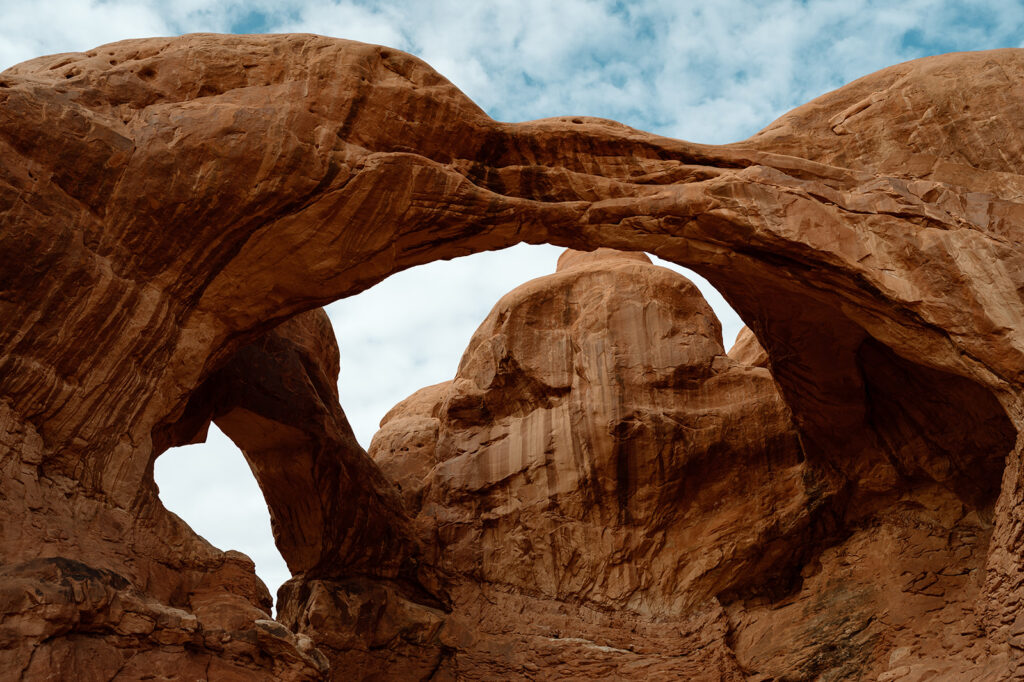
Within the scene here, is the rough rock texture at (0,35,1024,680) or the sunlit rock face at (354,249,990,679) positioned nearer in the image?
the rough rock texture at (0,35,1024,680)

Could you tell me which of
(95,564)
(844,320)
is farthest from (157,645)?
(844,320)

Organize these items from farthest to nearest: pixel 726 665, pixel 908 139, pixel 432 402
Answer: pixel 432 402
pixel 726 665
pixel 908 139

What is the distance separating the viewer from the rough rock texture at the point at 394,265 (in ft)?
33.7

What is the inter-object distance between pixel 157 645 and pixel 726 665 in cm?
808

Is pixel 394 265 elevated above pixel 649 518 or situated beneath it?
elevated above

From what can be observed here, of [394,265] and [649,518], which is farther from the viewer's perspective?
[649,518]

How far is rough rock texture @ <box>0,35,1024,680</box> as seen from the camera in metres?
10.3

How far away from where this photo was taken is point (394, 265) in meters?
12.4

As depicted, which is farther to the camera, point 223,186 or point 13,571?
point 223,186

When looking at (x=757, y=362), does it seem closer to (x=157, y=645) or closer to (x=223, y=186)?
(x=223, y=186)

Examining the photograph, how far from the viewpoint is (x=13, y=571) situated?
9109mm

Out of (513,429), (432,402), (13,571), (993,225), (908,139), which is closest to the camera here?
(13,571)

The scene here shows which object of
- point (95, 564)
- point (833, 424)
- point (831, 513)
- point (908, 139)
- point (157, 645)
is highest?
point (908, 139)

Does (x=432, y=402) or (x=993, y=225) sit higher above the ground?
(x=432, y=402)
